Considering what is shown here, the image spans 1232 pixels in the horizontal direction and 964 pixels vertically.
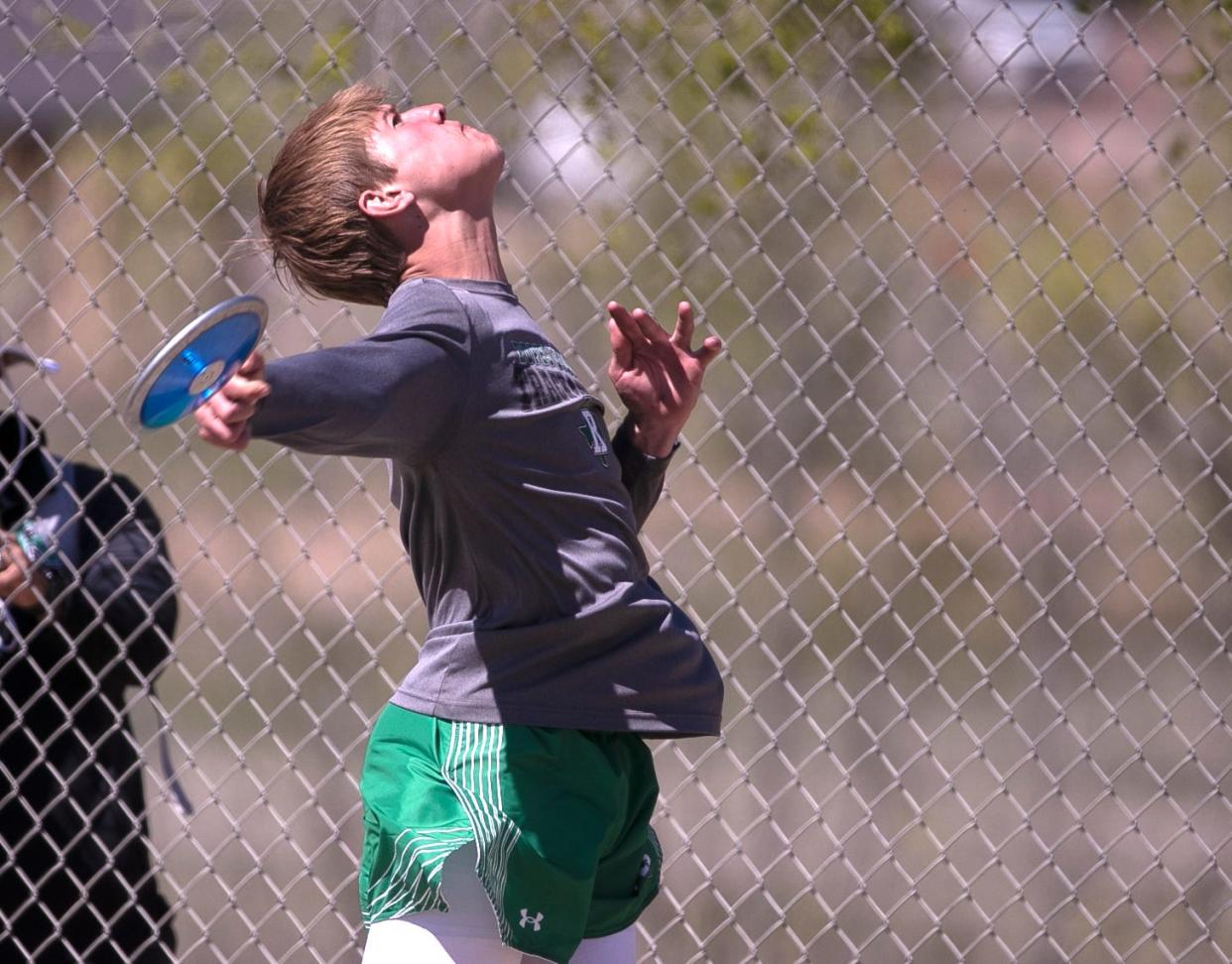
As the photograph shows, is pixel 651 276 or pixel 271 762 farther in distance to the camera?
pixel 271 762

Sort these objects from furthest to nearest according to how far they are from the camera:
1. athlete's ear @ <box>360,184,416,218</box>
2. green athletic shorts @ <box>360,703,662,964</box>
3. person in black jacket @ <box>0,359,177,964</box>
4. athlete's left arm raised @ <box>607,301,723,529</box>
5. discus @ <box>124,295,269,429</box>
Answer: person in black jacket @ <box>0,359,177,964</box> < athlete's left arm raised @ <box>607,301,723,529</box> < athlete's ear @ <box>360,184,416,218</box> < green athletic shorts @ <box>360,703,662,964</box> < discus @ <box>124,295,269,429</box>

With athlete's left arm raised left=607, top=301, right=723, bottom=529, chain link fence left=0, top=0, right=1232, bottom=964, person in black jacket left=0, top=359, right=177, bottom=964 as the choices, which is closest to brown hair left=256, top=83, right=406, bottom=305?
athlete's left arm raised left=607, top=301, right=723, bottom=529

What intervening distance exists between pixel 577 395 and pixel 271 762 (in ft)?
8.33

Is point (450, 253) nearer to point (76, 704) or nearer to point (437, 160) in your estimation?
point (437, 160)

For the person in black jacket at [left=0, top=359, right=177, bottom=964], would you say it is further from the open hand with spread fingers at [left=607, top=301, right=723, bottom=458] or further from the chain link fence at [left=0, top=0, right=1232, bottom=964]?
the open hand with spread fingers at [left=607, top=301, right=723, bottom=458]

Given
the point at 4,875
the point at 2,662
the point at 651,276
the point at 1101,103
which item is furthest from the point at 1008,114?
the point at 4,875

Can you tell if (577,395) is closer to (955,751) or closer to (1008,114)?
(1008,114)

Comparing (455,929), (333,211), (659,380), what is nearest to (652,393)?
(659,380)

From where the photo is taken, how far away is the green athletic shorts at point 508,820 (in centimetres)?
152

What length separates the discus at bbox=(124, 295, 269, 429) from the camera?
1.17 m

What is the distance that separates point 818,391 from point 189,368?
2400 mm

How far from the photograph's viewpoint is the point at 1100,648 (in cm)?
331

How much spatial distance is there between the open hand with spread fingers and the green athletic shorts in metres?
0.50

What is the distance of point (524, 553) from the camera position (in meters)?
1.60
